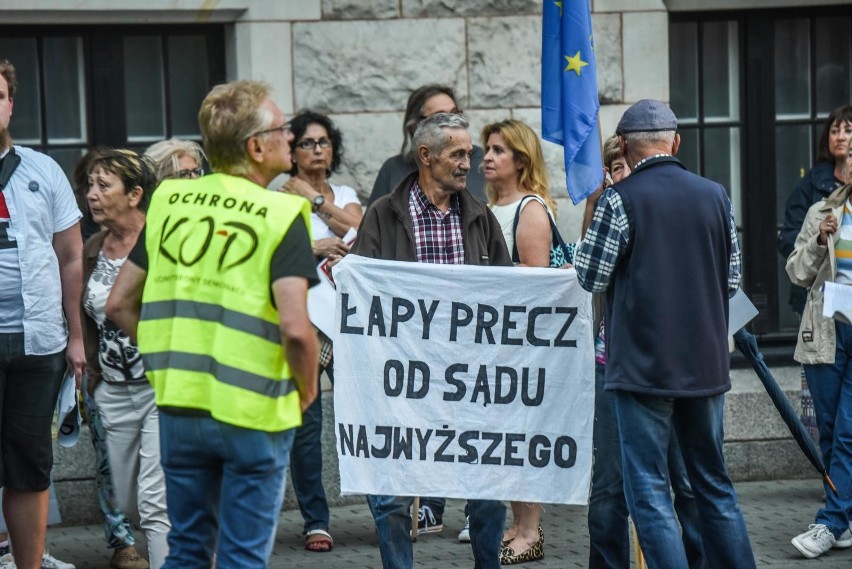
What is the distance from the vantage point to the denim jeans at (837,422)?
24.3 ft

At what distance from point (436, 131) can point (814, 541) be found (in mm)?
2797

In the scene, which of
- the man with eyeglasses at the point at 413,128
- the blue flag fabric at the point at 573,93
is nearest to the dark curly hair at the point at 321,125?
the man with eyeglasses at the point at 413,128

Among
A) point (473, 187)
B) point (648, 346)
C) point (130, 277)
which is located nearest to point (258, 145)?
point (130, 277)

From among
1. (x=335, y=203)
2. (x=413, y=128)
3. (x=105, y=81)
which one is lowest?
(x=335, y=203)

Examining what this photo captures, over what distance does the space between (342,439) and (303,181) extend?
78.5 inches

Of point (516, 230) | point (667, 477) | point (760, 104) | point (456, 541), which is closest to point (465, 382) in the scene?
point (516, 230)

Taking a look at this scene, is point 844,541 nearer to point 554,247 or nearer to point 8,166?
point 554,247

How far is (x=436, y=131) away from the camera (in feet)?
20.9

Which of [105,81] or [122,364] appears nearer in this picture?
[122,364]

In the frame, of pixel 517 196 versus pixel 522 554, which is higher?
pixel 517 196

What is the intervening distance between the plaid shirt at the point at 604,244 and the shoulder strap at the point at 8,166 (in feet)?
7.87

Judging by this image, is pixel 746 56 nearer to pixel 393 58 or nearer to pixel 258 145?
pixel 393 58

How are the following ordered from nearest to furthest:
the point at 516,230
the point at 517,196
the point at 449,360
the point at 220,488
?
the point at 220,488, the point at 449,360, the point at 516,230, the point at 517,196

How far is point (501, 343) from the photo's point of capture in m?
6.52
